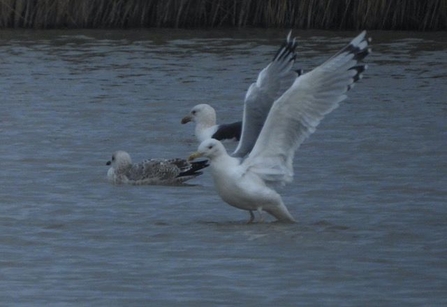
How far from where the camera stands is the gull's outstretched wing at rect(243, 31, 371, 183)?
8805 millimetres

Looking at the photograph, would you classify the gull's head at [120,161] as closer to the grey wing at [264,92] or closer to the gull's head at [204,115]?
the grey wing at [264,92]

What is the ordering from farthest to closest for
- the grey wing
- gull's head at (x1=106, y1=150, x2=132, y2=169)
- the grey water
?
gull's head at (x1=106, y1=150, x2=132, y2=169)
the grey wing
the grey water

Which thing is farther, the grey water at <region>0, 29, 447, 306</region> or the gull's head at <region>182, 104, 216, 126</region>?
the gull's head at <region>182, 104, 216, 126</region>

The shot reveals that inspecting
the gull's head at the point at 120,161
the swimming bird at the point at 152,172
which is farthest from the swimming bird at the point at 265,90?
the gull's head at the point at 120,161

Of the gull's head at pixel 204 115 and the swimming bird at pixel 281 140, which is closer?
the swimming bird at pixel 281 140

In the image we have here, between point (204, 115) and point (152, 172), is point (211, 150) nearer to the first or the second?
point (152, 172)

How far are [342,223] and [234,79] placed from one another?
8.64 m

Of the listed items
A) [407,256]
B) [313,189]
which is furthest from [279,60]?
[407,256]

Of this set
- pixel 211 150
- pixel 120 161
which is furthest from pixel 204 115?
pixel 211 150

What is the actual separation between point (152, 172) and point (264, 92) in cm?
127

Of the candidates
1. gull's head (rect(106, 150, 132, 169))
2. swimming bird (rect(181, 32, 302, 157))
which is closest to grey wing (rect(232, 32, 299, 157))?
swimming bird (rect(181, 32, 302, 157))

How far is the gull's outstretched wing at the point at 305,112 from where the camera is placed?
8805 millimetres

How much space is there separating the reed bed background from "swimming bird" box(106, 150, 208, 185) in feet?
36.1

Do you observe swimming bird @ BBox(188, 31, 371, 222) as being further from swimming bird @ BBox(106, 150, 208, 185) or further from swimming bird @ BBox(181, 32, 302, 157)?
swimming bird @ BBox(106, 150, 208, 185)
